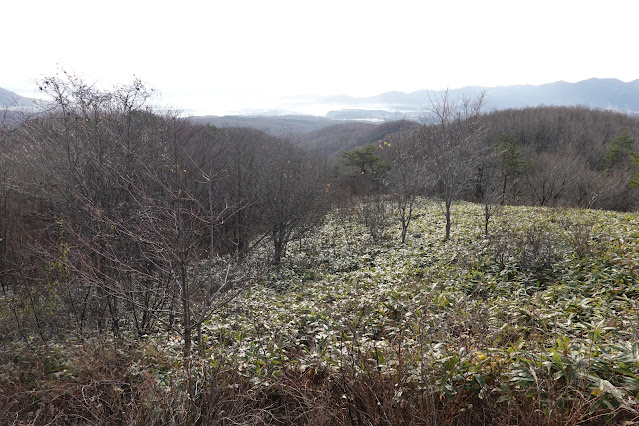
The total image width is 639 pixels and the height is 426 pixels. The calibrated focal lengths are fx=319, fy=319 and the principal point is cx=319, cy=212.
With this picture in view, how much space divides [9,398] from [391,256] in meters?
9.30

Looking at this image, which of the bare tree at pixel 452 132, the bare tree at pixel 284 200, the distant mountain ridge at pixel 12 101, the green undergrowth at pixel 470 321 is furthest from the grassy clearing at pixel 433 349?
the distant mountain ridge at pixel 12 101

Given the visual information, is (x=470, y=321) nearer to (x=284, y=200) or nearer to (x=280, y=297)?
(x=280, y=297)

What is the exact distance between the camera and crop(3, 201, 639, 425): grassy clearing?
3117 mm

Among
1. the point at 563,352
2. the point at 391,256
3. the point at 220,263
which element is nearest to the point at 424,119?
the point at 391,256

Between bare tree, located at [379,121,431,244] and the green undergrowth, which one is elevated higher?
bare tree, located at [379,121,431,244]

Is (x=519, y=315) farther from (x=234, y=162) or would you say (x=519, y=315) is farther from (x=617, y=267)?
(x=234, y=162)

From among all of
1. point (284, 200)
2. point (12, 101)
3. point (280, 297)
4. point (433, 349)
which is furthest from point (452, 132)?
point (12, 101)

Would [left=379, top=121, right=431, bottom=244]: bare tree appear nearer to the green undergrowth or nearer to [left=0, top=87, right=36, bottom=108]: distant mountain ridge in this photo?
the green undergrowth

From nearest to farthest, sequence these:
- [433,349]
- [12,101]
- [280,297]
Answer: [433,349], [280,297], [12,101]

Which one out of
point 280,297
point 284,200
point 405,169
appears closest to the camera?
point 280,297

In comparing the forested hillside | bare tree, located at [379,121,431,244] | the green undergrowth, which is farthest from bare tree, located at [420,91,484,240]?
the green undergrowth

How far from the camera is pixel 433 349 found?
388 centimetres

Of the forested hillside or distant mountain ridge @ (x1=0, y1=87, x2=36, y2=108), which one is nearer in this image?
the forested hillside

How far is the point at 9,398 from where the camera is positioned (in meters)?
4.34
